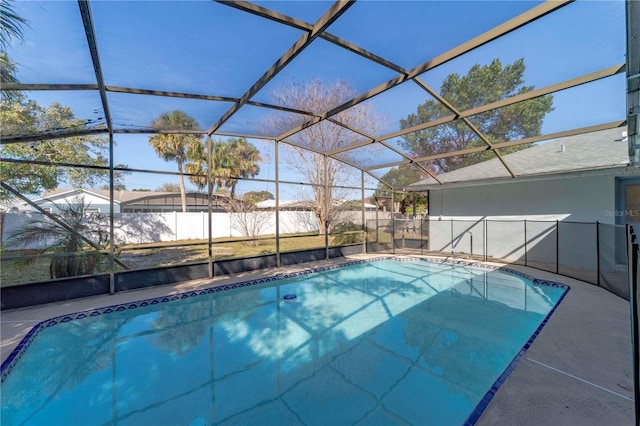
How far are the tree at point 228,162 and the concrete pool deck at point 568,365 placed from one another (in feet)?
33.9

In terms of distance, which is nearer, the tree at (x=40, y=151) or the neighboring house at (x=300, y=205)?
the tree at (x=40, y=151)

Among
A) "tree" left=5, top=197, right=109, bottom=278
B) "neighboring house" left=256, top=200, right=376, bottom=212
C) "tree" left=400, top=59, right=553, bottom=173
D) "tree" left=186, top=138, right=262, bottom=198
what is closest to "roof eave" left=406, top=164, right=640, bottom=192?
"tree" left=400, top=59, right=553, bottom=173

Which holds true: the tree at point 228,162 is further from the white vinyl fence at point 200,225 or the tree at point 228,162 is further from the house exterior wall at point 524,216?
the house exterior wall at point 524,216

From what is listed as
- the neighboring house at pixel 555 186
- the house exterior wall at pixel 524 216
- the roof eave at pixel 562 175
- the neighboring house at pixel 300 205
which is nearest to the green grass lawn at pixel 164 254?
the neighboring house at pixel 300 205

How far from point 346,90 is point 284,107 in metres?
1.27

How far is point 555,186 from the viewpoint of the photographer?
27.5 ft

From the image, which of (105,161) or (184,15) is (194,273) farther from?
A: (105,161)

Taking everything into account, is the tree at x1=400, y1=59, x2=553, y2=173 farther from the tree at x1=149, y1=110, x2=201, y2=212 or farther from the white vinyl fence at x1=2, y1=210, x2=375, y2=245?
the tree at x1=149, y1=110, x2=201, y2=212

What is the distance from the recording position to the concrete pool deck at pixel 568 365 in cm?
219

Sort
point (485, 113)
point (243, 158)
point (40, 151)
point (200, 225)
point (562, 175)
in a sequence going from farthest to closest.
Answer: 1. point (243, 158)
2. point (200, 225)
3. point (562, 175)
4. point (40, 151)
5. point (485, 113)

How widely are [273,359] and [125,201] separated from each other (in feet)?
37.2

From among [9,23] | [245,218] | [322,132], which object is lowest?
[245,218]

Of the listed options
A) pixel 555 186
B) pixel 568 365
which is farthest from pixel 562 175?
pixel 568 365

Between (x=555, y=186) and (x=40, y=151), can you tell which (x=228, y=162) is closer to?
(x=40, y=151)
